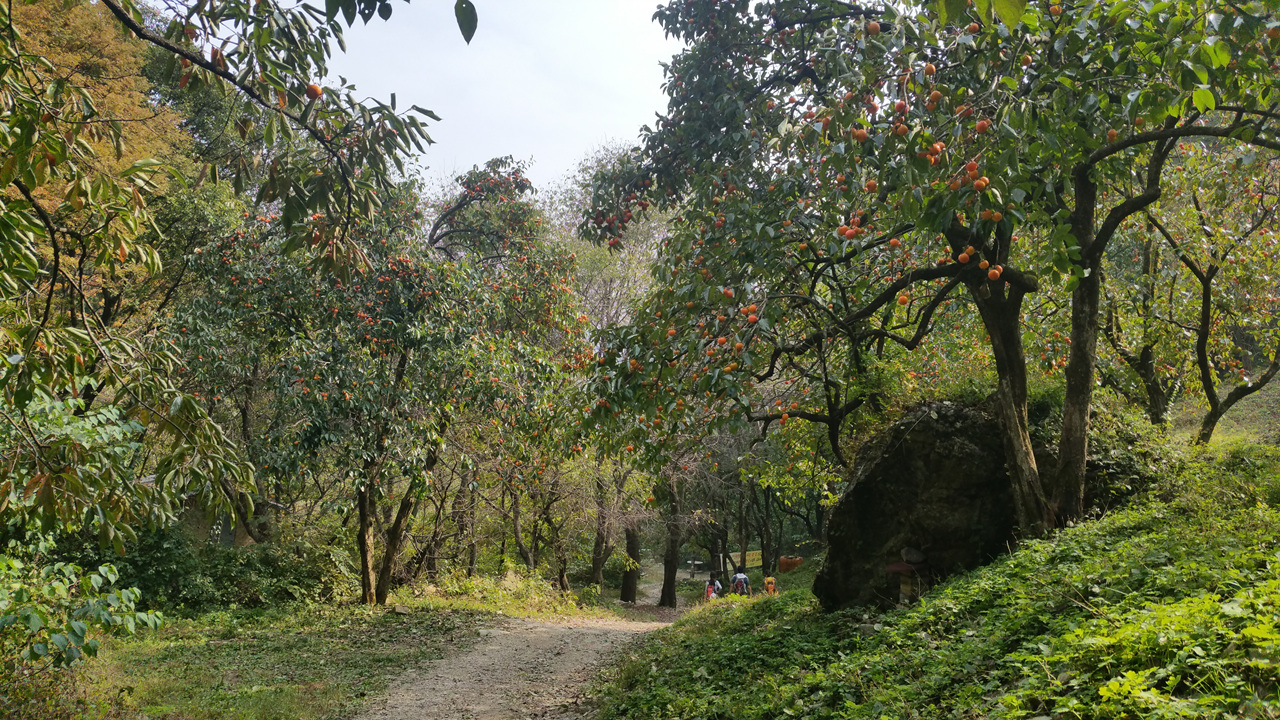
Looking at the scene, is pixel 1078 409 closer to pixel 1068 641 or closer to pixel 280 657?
pixel 1068 641

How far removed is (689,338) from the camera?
5.33 meters

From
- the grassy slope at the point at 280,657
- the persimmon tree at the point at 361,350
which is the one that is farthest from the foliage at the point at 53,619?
the persimmon tree at the point at 361,350

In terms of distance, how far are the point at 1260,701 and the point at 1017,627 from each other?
6.51 ft

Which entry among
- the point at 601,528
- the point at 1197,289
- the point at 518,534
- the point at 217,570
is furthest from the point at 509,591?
the point at 1197,289

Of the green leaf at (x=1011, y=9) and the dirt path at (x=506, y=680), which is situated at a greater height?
the green leaf at (x=1011, y=9)

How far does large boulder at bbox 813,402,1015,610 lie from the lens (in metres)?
7.34

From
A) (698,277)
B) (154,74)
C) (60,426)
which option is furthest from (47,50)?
(698,277)

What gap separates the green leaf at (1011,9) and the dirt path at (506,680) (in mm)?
6817

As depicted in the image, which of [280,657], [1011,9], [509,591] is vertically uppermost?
[1011,9]

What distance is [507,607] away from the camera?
15289 millimetres

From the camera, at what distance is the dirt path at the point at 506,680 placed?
7.08m

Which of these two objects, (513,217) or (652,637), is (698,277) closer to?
(652,637)

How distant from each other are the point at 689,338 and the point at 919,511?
3858 millimetres

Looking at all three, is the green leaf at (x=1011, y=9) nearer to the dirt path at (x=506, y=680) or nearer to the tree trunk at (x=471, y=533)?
the dirt path at (x=506, y=680)
